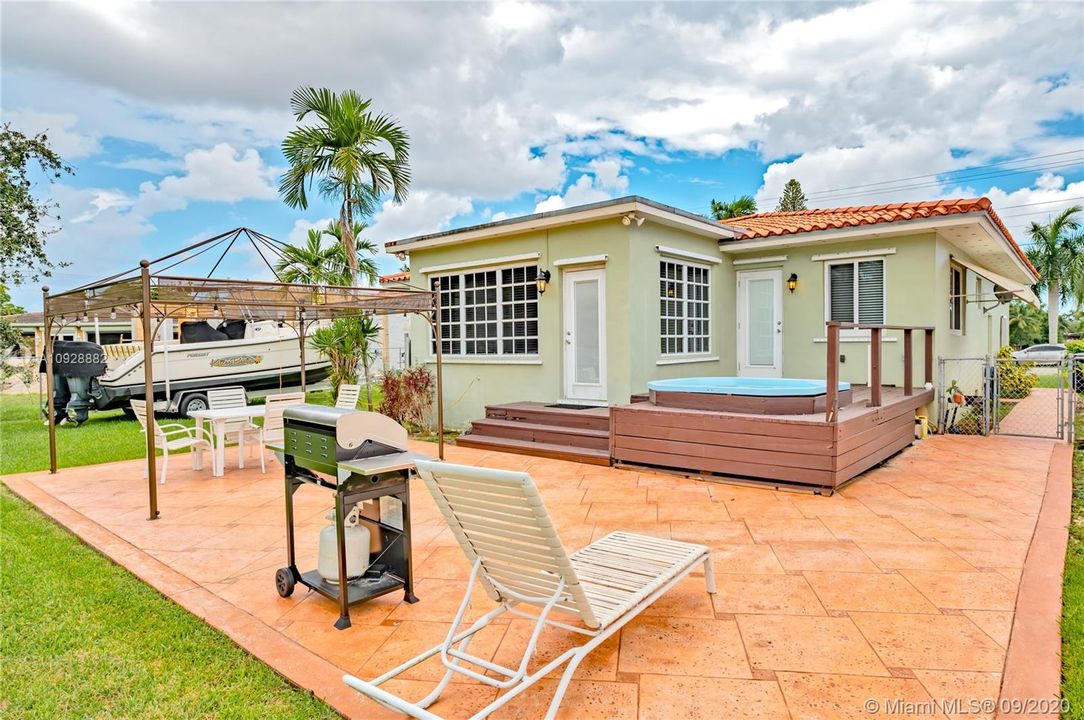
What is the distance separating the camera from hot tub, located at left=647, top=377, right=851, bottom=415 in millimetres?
6871

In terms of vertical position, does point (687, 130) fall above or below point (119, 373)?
above

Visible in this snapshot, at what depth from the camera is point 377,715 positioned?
2568mm

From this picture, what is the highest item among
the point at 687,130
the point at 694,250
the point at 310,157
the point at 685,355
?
the point at 687,130

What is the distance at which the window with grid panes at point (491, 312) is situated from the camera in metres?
10.3

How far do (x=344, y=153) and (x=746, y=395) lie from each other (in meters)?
9.70

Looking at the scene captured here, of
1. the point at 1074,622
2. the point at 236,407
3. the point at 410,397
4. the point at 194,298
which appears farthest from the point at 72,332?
the point at 1074,622

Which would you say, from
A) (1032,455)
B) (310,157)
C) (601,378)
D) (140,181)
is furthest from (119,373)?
(1032,455)

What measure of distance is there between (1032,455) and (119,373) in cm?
1694

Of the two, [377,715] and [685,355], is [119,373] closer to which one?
[685,355]

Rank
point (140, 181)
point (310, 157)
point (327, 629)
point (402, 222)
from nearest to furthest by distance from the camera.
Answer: point (327, 629) < point (310, 157) < point (140, 181) < point (402, 222)

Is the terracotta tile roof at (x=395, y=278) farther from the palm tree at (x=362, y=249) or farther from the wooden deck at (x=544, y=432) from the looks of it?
the wooden deck at (x=544, y=432)

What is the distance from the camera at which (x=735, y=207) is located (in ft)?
77.5

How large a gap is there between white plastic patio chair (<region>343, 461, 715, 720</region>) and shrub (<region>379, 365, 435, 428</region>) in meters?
8.23

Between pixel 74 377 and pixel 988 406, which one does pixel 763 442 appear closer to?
pixel 988 406
